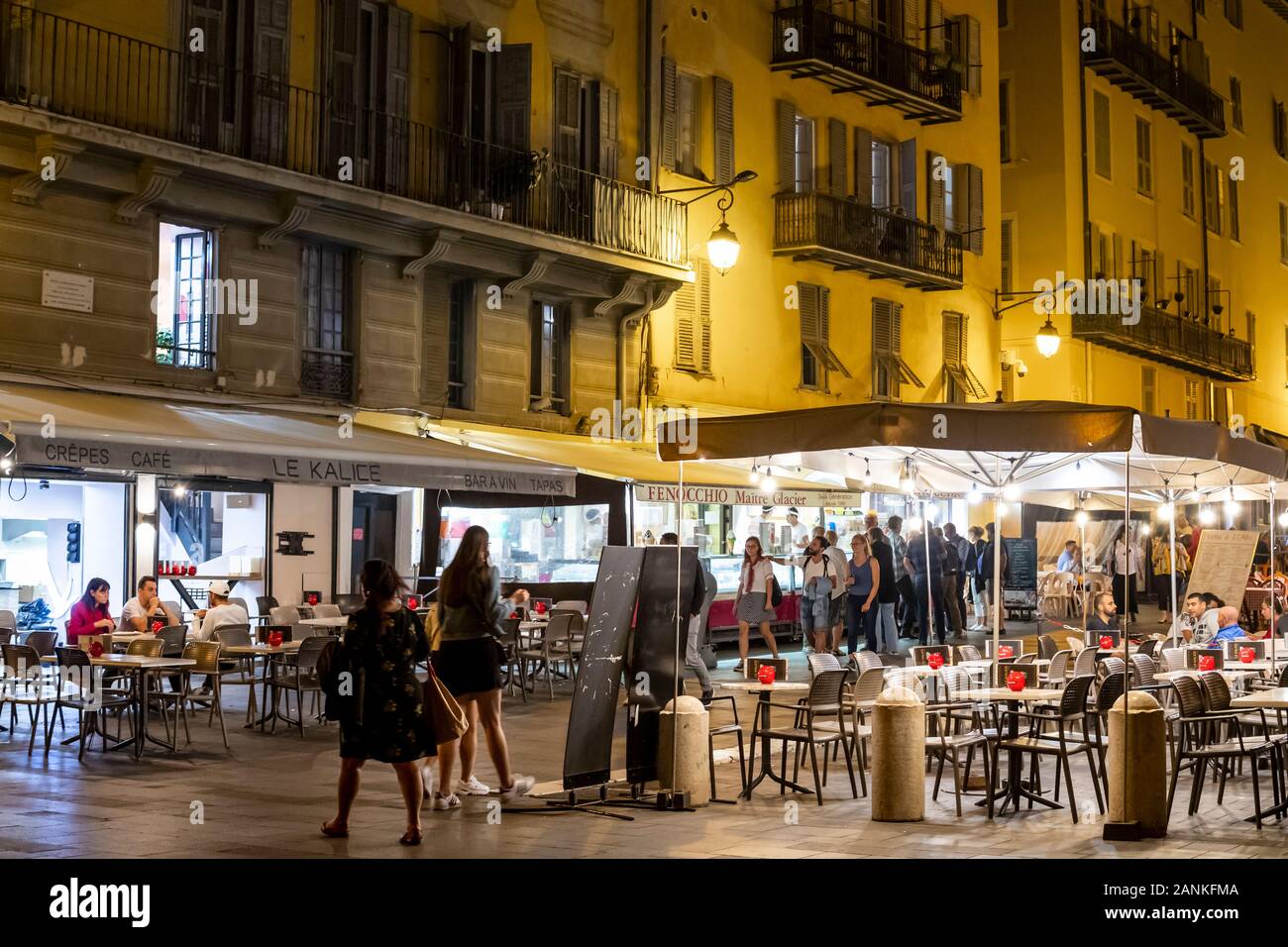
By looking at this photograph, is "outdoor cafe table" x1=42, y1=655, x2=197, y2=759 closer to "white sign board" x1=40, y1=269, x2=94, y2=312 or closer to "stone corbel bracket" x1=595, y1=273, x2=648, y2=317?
"white sign board" x1=40, y1=269, x2=94, y2=312

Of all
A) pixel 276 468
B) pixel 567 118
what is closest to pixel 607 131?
pixel 567 118

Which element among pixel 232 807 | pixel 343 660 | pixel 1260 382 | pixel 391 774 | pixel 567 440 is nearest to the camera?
pixel 343 660

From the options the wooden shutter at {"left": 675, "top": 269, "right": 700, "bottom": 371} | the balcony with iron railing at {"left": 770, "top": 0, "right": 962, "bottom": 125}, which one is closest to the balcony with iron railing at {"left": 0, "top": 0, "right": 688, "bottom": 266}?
the wooden shutter at {"left": 675, "top": 269, "right": 700, "bottom": 371}

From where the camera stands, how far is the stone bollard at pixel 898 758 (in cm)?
1084

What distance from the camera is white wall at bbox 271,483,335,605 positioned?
72.8 feet

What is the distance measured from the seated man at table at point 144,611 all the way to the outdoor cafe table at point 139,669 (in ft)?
7.16

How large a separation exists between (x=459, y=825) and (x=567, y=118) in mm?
15649

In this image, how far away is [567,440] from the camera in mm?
24125

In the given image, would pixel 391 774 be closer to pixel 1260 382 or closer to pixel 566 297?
pixel 566 297

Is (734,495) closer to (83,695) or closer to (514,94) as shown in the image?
(514,94)

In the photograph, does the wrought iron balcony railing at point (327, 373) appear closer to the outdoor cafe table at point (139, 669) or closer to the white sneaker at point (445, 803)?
the outdoor cafe table at point (139, 669)
